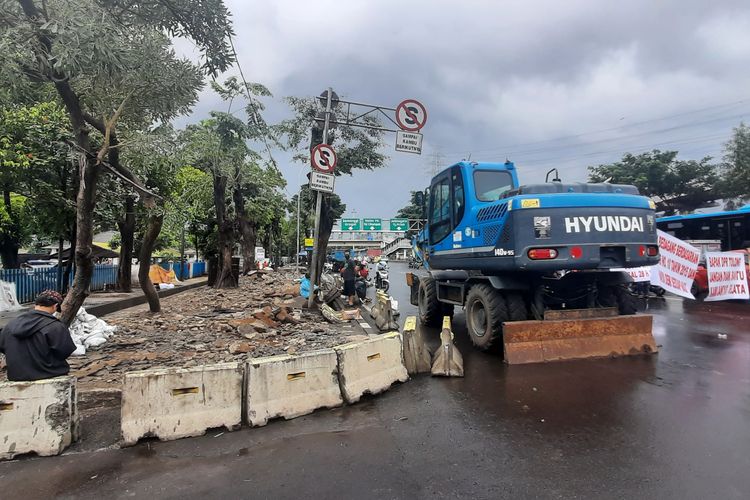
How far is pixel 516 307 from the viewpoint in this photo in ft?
23.3

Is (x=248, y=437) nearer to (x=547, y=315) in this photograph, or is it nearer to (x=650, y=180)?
(x=547, y=315)

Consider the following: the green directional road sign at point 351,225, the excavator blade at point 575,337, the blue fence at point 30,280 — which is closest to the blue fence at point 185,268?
the blue fence at point 30,280

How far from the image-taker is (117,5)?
6.04 m

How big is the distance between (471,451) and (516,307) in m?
3.61

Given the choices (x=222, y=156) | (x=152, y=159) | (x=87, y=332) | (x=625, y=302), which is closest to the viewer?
(x=625, y=302)

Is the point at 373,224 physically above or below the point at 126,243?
above

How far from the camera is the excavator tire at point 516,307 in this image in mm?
7059

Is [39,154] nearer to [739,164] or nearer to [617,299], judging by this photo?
[617,299]

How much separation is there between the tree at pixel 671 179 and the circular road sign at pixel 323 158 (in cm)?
2919

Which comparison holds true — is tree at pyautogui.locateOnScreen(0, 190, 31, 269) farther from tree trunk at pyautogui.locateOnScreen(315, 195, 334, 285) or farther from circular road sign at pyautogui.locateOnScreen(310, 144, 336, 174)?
circular road sign at pyautogui.locateOnScreen(310, 144, 336, 174)

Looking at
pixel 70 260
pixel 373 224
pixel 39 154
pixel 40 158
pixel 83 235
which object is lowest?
pixel 70 260

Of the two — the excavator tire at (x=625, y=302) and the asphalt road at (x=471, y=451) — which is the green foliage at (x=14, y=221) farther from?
the excavator tire at (x=625, y=302)

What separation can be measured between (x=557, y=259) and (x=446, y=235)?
286 centimetres

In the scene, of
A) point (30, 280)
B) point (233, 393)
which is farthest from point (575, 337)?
point (30, 280)
